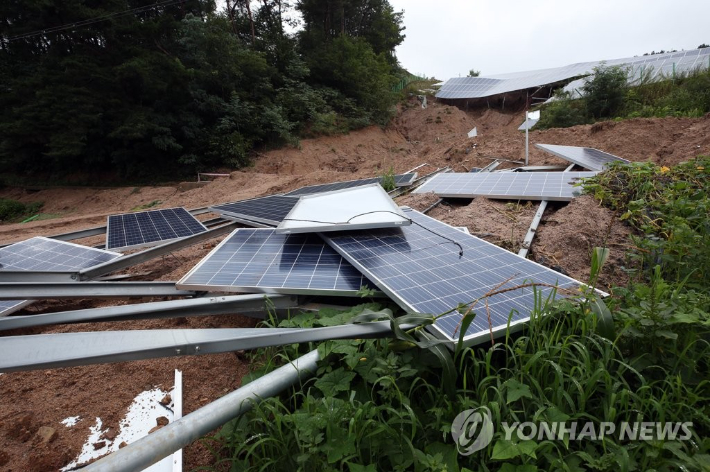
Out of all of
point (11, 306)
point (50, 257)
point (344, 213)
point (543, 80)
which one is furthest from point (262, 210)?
point (543, 80)

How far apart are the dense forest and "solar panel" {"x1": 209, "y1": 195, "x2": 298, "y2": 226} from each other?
1357 cm

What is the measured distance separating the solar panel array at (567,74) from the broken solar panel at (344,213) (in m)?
23.4

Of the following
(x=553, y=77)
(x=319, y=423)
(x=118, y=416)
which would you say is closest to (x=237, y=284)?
(x=118, y=416)

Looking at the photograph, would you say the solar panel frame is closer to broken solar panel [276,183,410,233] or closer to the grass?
broken solar panel [276,183,410,233]

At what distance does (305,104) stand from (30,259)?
20.3 metres

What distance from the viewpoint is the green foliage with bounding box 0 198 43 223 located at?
17.2m

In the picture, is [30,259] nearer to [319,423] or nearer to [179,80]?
[319,423]

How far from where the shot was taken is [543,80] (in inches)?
1112

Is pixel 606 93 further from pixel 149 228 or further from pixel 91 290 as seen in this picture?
pixel 91 290

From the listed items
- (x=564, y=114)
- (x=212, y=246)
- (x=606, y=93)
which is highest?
(x=606, y=93)

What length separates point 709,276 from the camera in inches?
121

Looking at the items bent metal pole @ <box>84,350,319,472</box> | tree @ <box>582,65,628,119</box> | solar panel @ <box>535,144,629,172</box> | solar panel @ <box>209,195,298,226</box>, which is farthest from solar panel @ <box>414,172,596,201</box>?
tree @ <box>582,65,628,119</box>

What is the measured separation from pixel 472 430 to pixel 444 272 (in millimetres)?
1463

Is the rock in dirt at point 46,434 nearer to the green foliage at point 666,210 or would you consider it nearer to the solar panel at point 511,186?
the green foliage at point 666,210
